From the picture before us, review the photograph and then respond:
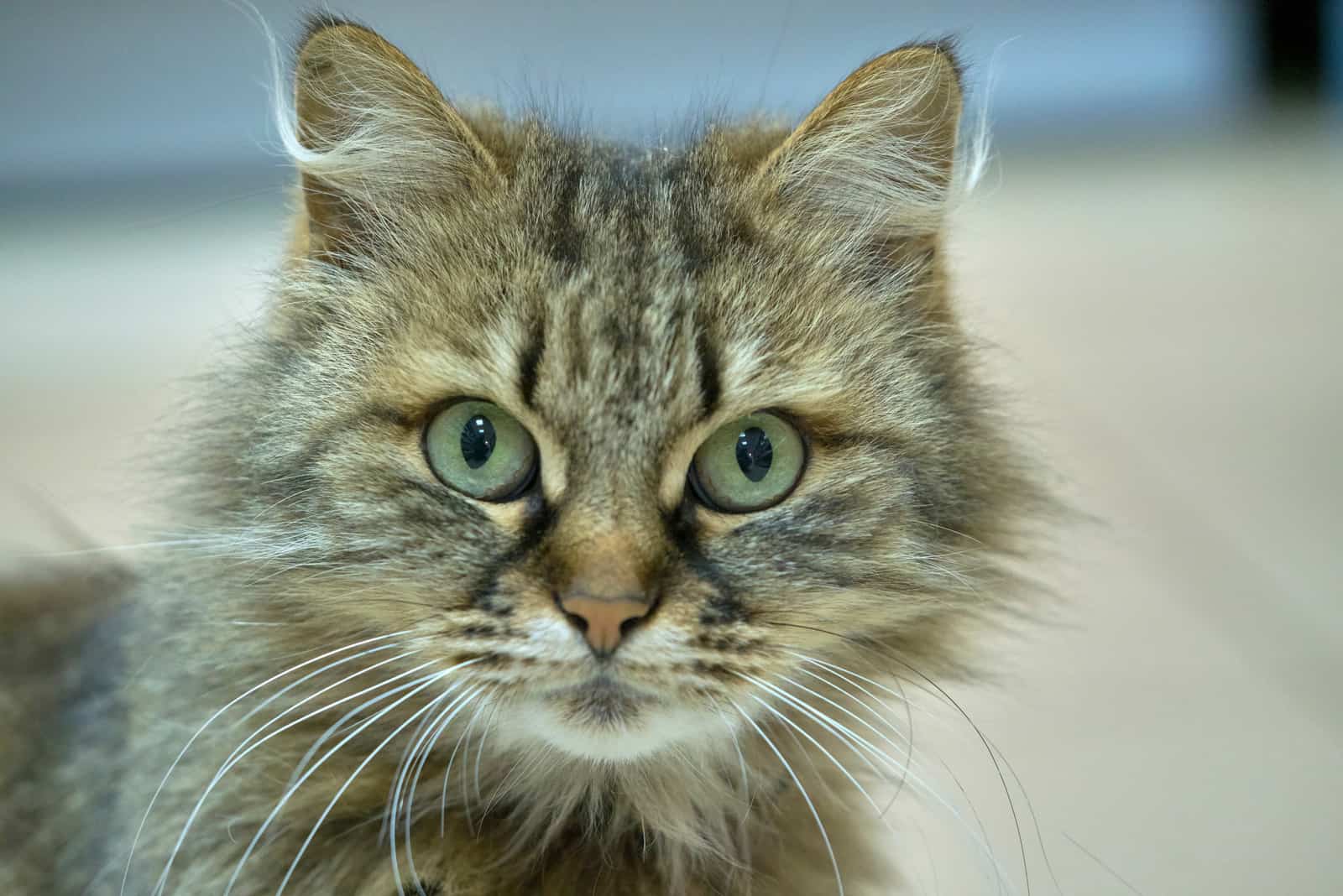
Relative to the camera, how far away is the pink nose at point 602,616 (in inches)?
39.6

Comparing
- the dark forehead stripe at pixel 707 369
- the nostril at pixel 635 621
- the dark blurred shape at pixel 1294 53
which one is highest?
the dark blurred shape at pixel 1294 53

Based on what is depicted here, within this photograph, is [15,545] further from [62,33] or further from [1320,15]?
[1320,15]

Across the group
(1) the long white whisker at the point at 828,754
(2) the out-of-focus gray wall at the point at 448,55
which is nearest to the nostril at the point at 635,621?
(1) the long white whisker at the point at 828,754

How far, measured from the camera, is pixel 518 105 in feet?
4.89

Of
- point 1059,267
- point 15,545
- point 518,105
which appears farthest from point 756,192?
point 1059,267

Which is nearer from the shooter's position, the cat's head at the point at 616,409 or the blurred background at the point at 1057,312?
the cat's head at the point at 616,409

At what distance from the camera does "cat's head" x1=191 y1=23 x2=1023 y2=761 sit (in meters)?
1.06

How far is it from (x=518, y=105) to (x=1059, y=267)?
186cm

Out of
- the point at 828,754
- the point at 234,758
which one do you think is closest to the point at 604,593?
the point at 828,754

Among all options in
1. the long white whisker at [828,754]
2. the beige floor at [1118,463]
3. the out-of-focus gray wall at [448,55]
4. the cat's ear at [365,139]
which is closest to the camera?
the long white whisker at [828,754]

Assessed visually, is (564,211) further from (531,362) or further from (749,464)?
(749,464)

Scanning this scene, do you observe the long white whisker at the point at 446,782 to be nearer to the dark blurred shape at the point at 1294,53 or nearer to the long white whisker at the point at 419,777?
the long white whisker at the point at 419,777

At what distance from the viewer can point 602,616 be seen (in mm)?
1008

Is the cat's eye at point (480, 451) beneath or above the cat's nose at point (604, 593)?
above
